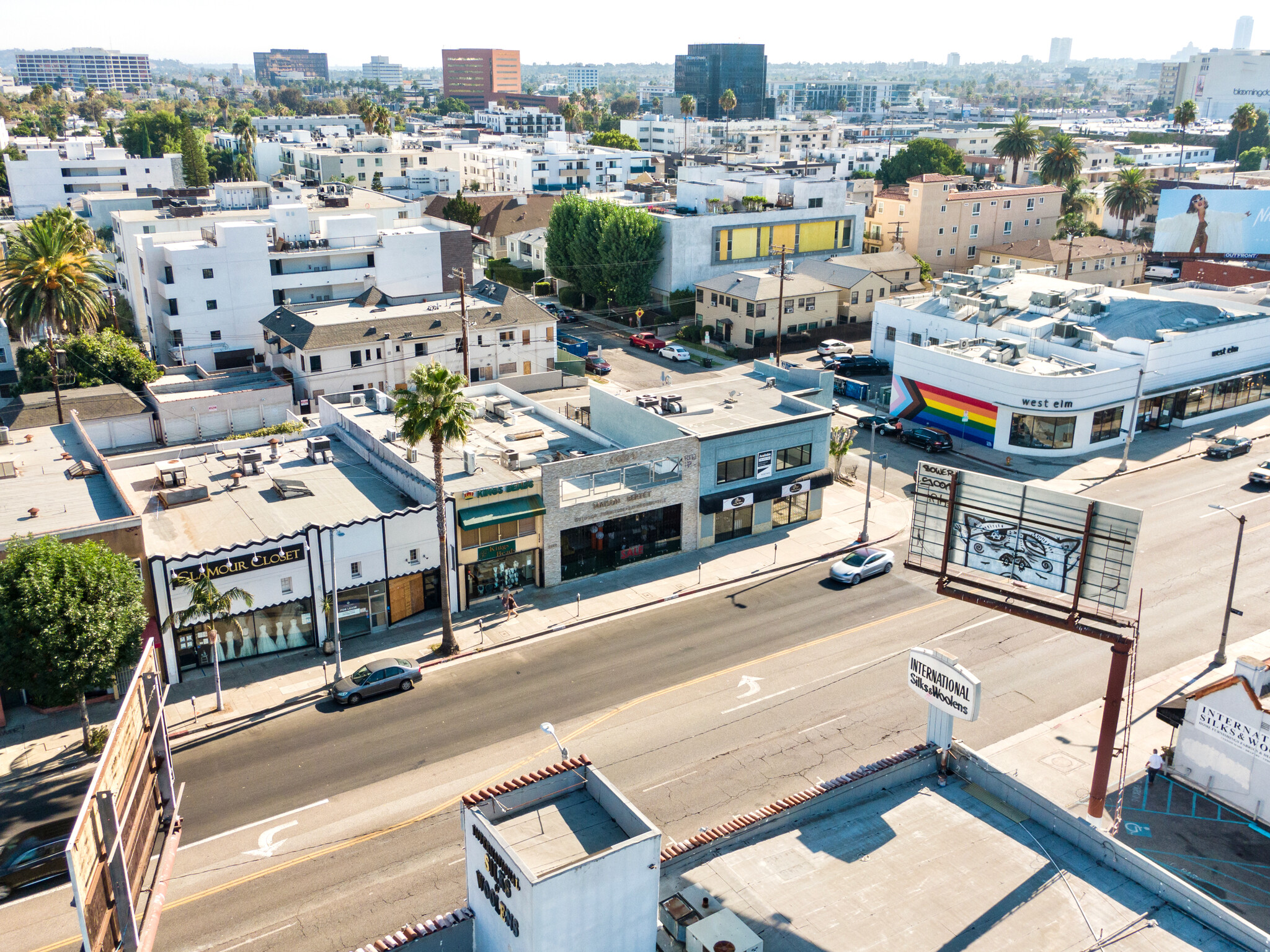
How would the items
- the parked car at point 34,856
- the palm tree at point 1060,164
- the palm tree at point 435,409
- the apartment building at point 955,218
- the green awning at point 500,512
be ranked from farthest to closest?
the palm tree at point 1060,164
the apartment building at point 955,218
the green awning at point 500,512
the palm tree at point 435,409
the parked car at point 34,856

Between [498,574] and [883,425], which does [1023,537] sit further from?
[883,425]

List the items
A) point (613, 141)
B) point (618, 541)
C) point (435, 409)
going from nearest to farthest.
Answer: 1. point (435, 409)
2. point (618, 541)
3. point (613, 141)

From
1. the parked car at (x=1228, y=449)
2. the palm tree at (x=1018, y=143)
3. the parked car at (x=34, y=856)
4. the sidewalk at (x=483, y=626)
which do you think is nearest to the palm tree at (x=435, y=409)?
the sidewalk at (x=483, y=626)

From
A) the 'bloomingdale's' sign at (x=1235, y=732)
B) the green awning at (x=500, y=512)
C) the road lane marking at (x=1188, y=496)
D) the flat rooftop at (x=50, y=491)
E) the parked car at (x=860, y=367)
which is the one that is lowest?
the road lane marking at (x=1188, y=496)

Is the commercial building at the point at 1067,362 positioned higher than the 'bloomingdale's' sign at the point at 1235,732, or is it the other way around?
the commercial building at the point at 1067,362

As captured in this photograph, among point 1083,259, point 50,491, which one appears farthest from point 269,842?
point 1083,259

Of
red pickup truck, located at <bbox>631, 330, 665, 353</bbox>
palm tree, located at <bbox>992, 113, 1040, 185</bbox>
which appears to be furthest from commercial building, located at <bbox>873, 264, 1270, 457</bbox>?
palm tree, located at <bbox>992, 113, 1040, 185</bbox>

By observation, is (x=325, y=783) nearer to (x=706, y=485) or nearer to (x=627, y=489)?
(x=627, y=489)

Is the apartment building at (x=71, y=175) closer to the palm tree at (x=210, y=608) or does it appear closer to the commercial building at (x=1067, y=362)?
the commercial building at (x=1067, y=362)
